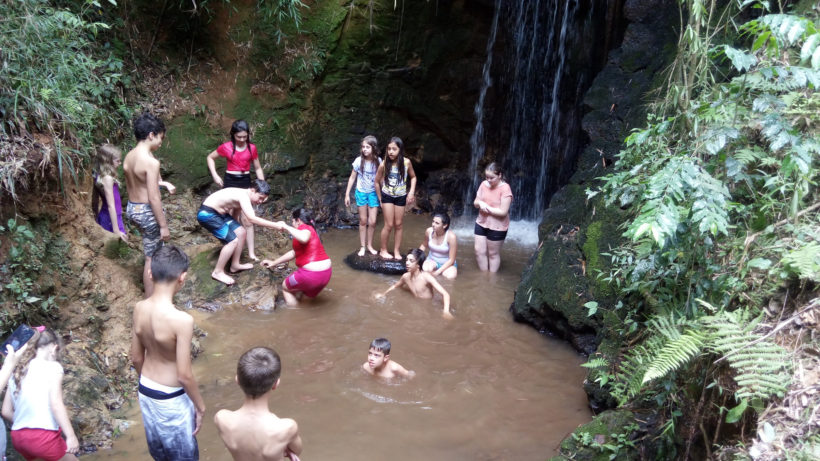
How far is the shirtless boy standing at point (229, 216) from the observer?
6.10m

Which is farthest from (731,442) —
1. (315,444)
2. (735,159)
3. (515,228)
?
(515,228)

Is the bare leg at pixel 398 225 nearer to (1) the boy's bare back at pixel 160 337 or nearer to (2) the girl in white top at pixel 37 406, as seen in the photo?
(1) the boy's bare back at pixel 160 337

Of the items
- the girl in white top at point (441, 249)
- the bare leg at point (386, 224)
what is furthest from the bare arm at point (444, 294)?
the bare leg at point (386, 224)

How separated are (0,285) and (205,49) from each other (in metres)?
5.22

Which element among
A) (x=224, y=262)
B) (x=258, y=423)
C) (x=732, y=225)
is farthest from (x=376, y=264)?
(x=732, y=225)

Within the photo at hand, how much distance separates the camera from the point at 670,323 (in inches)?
143

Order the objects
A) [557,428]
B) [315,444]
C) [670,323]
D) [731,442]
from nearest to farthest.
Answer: [731,442] → [670,323] → [315,444] → [557,428]

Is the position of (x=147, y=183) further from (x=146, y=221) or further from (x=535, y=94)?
(x=535, y=94)

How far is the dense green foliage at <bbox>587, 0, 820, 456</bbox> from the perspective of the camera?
2.92 meters

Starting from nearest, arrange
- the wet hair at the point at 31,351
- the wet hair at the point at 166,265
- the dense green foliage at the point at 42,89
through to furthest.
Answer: the wet hair at the point at 166,265 < the wet hair at the point at 31,351 < the dense green foliage at the point at 42,89

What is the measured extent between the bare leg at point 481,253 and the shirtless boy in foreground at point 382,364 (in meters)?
2.76

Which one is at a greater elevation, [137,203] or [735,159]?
[735,159]

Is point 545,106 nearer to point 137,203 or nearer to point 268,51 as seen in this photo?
point 268,51

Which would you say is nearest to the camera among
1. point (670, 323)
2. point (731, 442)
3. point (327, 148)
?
point (731, 442)
